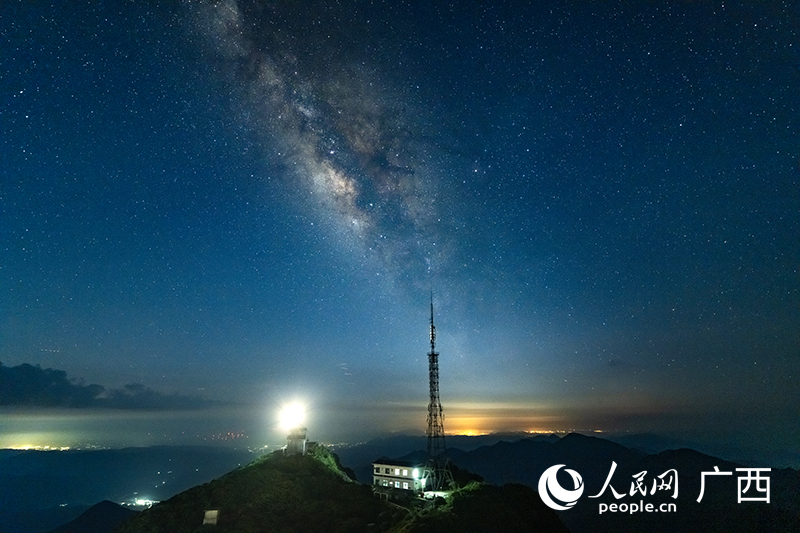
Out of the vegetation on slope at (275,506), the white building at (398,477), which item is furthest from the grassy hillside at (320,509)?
the white building at (398,477)

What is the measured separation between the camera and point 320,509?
52281 mm

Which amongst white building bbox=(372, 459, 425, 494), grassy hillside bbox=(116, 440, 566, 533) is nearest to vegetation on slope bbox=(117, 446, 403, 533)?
grassy hillside bbox=(116, 440, 566, 533)

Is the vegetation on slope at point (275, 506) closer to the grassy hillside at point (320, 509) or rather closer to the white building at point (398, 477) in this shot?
the grassy hillside at point (320, 509)

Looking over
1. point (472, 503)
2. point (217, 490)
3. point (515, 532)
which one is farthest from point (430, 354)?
point (217, 490)

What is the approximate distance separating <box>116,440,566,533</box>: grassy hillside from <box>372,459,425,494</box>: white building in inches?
142

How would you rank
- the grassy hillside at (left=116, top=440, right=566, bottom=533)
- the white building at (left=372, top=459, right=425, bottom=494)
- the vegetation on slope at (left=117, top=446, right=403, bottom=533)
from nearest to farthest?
the grassy hillside at (left=116, top=440, right=566, bottom=533)
the vegetation on slope at (left=117, top=446, right=403, bottom=533)
the white building at (left=372, top=459, right=425, bottom=494)

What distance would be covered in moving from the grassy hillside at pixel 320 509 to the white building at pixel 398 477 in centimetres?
360

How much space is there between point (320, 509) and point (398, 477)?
13.0 m

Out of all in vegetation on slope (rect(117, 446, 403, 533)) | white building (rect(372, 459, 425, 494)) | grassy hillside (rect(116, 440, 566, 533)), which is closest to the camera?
grassy hillside (rect(116, 440, 566, 533))

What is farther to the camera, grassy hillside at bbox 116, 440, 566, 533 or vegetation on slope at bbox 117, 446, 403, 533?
vegetation on slope at bbox 117, 446, 403, 533

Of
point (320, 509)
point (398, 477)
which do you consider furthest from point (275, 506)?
point (398, 477)

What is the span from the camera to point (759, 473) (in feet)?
144

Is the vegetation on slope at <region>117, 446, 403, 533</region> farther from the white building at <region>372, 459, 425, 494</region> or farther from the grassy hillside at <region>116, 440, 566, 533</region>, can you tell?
the white building at <region>372, 459, 425, 494</region>

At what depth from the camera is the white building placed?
59.8 meters
